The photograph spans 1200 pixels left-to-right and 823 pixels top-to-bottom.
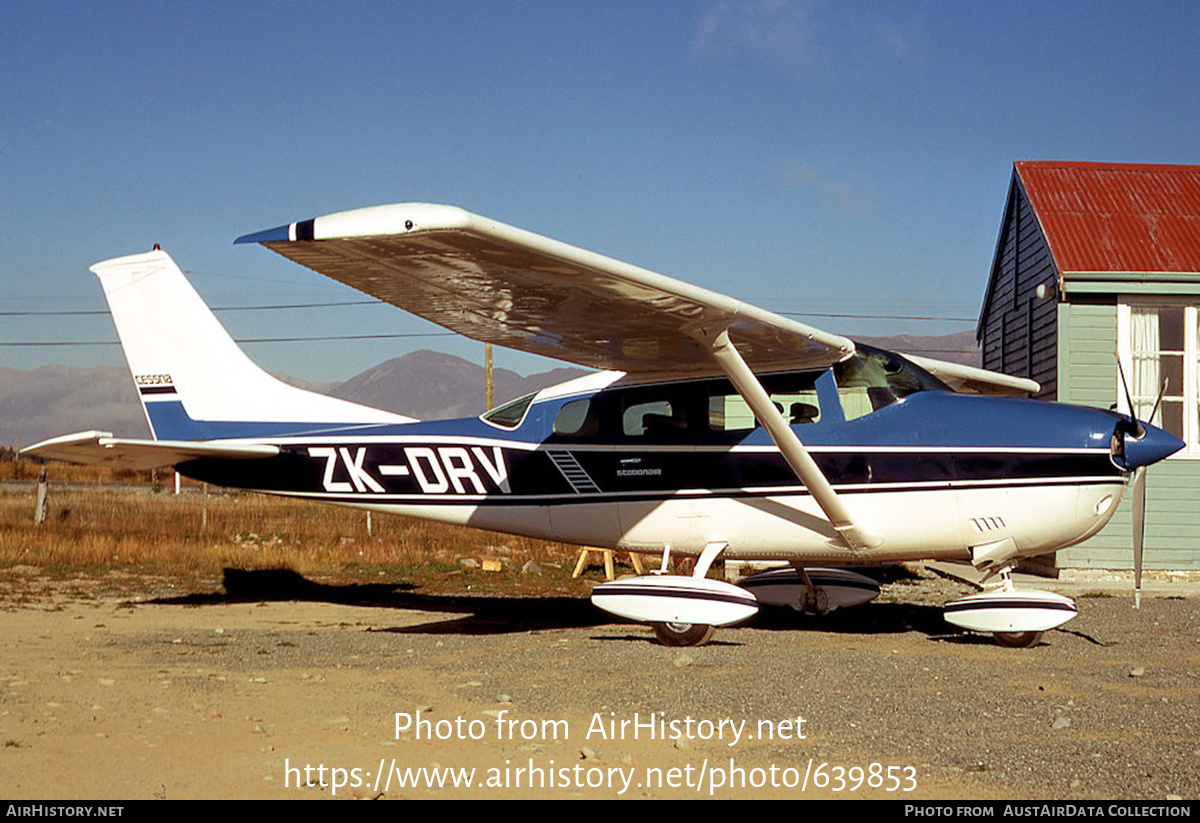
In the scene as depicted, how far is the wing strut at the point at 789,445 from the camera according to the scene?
802cm

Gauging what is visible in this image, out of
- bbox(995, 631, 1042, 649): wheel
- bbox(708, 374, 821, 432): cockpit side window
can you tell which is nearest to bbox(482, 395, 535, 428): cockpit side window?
bbox(708, 374, 821, 432): cockpit side window

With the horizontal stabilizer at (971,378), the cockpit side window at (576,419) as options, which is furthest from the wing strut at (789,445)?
the horizontal stabilizer at (971,378)

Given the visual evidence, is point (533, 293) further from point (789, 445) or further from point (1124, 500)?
point (1124, 500)

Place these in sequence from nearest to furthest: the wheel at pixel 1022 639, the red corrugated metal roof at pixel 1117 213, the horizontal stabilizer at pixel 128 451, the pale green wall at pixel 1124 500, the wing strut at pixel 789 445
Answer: the wing strut at pixel 789 445 < the wheel at pixel 1022 639 < the horizontal stabilizer at pixel 128 451 < the pale green wall at pixel 1124 500 < the red corrugated metal roof at pixel 1117 213

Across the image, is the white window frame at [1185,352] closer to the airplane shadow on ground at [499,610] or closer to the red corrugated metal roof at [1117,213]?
the red corrugated metal roof at [1117,213]

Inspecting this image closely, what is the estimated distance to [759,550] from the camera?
917cm

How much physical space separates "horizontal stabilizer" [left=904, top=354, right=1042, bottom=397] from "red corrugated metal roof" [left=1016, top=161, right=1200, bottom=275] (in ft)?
10.6

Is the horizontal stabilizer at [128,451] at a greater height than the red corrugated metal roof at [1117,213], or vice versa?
the red corrugated metal roof at [1117,213]

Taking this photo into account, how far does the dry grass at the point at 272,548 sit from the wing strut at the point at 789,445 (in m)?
6.20

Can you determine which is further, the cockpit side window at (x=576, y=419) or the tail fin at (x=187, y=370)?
the tail fin at (x=187, y=370)

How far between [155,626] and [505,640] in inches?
133

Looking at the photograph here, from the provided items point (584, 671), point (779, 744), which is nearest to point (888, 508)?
point (584, 671)

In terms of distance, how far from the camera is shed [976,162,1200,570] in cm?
1400

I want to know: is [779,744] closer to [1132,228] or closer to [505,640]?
[505,640]
